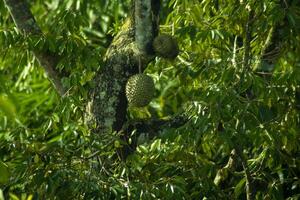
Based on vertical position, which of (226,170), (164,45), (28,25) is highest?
(28,25)

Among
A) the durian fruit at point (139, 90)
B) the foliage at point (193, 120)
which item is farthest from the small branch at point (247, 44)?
the durian fruit at point (139, 90)

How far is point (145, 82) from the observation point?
3.52m

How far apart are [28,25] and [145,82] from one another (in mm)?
766

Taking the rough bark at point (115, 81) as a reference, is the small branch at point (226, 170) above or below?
below

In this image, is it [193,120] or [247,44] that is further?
[247,44]

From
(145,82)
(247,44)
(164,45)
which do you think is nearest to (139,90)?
(145,82)

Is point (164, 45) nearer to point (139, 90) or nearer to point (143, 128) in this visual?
point (139, 90)

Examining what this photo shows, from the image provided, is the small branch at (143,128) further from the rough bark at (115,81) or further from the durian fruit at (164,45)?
the durian fruit at (164,45)

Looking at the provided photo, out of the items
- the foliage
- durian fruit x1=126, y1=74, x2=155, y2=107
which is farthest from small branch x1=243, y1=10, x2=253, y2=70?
durian fruit x1=126, y1=74, x2=155, y2=107

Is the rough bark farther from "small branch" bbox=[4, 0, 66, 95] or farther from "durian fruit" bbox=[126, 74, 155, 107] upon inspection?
"small branch" bbox=[4, 0, 66, 95]

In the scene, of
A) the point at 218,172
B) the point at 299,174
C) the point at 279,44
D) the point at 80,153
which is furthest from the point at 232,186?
the point at 80,153

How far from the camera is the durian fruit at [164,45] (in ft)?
11.6

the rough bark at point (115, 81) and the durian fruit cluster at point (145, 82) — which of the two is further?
the rough bark at point (115, 81)

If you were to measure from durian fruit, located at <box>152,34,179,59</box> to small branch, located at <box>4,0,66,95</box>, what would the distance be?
62 centimetres
